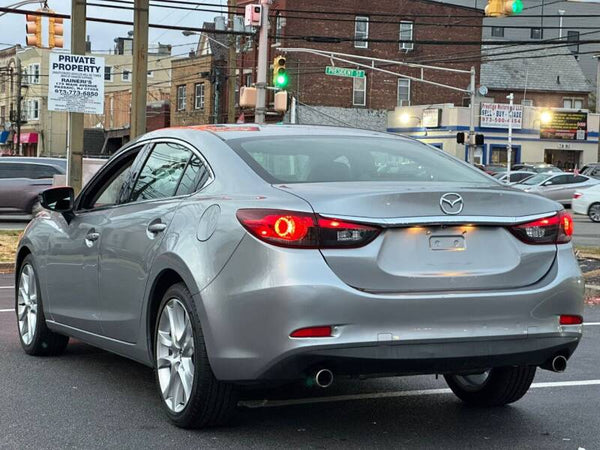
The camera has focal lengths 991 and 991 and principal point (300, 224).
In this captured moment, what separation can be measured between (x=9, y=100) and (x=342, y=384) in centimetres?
8016

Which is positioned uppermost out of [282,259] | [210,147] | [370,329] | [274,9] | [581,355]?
[274,9]

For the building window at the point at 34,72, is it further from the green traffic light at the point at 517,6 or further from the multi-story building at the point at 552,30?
the green traffic light at the point at 517,6

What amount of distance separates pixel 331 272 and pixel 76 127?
13.9 metres

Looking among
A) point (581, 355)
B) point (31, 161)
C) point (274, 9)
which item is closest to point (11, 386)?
point (581, 355)

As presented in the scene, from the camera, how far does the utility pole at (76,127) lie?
57.9 ft

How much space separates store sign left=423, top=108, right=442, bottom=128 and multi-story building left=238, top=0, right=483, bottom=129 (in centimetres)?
185

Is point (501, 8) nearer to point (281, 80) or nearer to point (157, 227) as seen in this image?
point (281, 80)

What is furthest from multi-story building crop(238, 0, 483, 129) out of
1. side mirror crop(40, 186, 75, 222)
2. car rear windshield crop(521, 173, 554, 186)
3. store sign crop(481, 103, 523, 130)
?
side mirror crop(40, 186, 75, 222)

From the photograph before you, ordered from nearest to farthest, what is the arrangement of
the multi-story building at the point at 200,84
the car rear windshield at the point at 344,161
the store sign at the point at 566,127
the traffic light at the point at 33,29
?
the car rear windshield at the point at 344,161 → the traffic light at the point at 33,29 → the multi-story building at the point at 200,84 → the store sign at the point at 566,127

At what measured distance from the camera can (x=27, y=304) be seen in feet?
24.9

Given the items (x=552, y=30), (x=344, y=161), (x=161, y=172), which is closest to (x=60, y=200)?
(x=161, y=172)

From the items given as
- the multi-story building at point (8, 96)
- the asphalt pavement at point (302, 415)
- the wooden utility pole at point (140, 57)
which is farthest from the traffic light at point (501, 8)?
the multi-story building at point (8, 96)

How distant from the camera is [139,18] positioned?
18.7 m

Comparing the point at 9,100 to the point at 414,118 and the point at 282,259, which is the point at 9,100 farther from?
the point at 282,259
